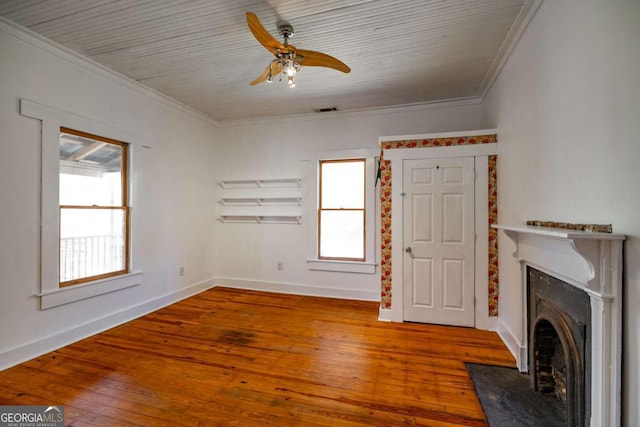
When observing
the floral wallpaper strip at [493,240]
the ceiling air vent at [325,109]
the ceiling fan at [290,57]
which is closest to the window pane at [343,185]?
the ceiling air vent at [325,109]

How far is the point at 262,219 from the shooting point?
15.4ft

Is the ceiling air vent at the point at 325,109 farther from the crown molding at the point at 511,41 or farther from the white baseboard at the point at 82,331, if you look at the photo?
the white baseboard at the point at 82,331

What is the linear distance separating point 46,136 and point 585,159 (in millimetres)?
4102

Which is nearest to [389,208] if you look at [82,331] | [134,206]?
[134,206]

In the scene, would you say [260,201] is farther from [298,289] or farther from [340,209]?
[298,289]

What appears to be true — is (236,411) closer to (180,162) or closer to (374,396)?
(374,396)

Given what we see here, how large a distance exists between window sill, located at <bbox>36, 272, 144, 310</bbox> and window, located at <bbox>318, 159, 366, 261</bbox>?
2.52 m

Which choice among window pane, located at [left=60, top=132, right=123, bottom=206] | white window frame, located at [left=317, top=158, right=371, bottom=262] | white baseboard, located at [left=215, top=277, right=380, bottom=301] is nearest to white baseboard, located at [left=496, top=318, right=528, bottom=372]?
white baseboard, located at [left=215, top=277, right=380, bottom=301]

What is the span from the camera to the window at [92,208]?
2.85m

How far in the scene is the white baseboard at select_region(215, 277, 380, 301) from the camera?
13.8 ft

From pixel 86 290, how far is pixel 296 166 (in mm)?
3032

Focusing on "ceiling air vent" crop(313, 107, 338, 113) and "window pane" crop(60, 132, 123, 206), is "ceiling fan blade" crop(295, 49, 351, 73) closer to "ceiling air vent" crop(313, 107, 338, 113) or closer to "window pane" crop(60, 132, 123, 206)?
"ceiling air vent" crop(313, 107, 338, 113)

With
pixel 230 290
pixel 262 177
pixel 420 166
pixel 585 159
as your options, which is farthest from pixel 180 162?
pixel 585 159

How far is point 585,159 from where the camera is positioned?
1500 mm
